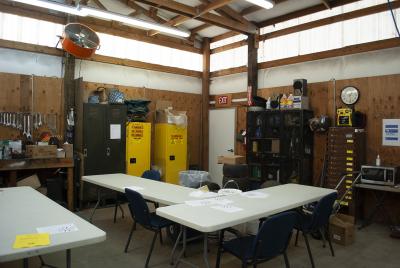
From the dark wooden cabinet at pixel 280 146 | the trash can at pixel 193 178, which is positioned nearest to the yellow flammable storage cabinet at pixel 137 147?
the trash can at pixel 193 178

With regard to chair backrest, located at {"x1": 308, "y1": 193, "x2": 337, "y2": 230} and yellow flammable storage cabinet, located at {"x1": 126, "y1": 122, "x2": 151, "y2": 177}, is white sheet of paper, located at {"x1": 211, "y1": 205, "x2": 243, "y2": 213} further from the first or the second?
yellow flammable storage cabinet, located at {"x1": 126, "y1": 122, "x2": 151, "y2": 177}

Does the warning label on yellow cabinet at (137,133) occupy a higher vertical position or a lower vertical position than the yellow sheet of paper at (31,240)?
higher

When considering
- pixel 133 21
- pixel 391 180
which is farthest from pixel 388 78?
pixel 133 21

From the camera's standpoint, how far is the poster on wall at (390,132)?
4.78 m

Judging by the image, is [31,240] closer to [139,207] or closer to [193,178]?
[139,207]

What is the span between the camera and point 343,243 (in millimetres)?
3936

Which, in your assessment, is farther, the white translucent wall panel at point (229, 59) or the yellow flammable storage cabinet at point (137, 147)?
the white translucent wall panel at point (229, 59)

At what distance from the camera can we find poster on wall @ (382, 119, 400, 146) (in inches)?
188

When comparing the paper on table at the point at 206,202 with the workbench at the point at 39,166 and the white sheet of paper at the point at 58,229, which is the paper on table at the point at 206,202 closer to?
the white sheet of paper at the point at 58,229

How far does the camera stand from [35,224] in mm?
2209

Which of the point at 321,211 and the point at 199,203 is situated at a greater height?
the point at 199,203

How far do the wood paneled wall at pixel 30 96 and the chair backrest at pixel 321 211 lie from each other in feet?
15.2

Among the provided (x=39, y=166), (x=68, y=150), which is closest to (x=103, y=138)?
(x=68, y=150)

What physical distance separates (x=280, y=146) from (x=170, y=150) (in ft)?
7.62
